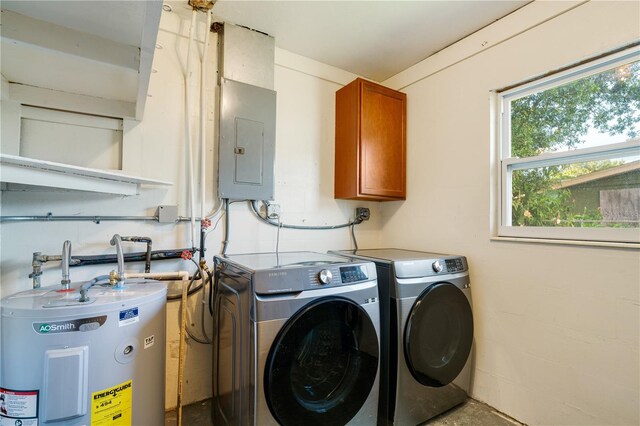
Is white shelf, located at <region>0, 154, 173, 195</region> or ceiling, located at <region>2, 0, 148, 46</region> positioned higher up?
ceiling, located at <region>2, 0, 148, 46</region>

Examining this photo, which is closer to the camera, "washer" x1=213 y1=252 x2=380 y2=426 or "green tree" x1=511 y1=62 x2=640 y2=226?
"washer" x1=213 y1=252 x2=380 y2=426

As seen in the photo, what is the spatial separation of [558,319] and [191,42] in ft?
8.65

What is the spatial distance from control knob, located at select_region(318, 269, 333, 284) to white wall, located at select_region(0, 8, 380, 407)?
2.91ft

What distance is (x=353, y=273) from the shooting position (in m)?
1.43

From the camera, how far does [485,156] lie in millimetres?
1922

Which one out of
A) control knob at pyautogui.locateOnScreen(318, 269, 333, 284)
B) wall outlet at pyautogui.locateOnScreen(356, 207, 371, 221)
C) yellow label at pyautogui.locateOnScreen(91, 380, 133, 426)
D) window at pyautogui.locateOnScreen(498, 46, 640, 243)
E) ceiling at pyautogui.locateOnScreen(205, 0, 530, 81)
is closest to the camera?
yellow label at pyautogui.locateOnScreen(91, 380, 133, 426)

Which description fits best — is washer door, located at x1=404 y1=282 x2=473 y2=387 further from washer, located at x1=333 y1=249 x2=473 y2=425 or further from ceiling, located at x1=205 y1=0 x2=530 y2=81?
ceiling, located at x1=205 y1=0 x2=530 y2=81

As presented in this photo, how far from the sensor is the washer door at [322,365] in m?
1.19

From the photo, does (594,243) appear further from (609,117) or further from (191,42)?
(191,42)

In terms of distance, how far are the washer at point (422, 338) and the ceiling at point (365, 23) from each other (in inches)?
59.6

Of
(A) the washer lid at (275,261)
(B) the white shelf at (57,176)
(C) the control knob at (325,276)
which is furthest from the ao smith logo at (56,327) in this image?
(C) the control knob at (325,276)

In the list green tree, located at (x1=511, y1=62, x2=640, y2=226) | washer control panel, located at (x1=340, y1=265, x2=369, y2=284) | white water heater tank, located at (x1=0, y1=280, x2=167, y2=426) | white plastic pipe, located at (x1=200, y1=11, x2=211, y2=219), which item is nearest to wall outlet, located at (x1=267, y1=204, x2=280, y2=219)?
white plastic pipe, located at (x1=200, y1=11, x2=211, y2=219)

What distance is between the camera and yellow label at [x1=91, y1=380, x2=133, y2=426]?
1077 mm

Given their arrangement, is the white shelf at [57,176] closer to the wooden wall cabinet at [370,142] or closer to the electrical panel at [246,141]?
the electrical panel at [246,141]
